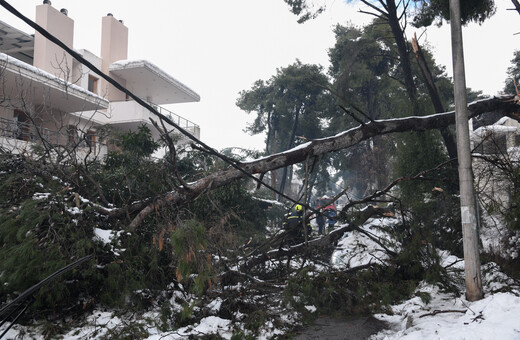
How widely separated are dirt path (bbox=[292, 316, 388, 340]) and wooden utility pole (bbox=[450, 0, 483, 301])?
1.25 meters

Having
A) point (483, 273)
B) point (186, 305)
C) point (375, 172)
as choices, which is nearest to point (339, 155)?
point (375, 172)

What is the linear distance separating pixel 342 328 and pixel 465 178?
252cm

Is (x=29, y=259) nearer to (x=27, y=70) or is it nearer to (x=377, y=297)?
(x=377, y=297)

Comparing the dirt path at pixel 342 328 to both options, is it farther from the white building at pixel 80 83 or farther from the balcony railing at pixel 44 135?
the white building at pixel 80 83

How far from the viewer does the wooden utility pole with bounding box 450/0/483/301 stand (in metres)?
4.82

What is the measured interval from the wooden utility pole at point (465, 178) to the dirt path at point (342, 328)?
125 centimetres

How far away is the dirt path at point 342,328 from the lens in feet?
15.2

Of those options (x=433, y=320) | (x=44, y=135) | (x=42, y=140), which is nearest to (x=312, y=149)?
(x=433, y=320)

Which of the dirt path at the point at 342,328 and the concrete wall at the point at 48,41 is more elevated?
the concrete wall at the point at 48,41

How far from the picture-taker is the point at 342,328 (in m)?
4.89

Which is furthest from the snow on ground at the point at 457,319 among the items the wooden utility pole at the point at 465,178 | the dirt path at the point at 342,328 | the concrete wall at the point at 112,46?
the concrete wall at the point at 112,46

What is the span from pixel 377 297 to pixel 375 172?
18721 mm

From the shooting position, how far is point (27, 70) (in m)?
9.99

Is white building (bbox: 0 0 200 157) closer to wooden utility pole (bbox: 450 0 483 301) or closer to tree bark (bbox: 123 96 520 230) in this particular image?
tree bark (bbox: 123 96 520 230)
